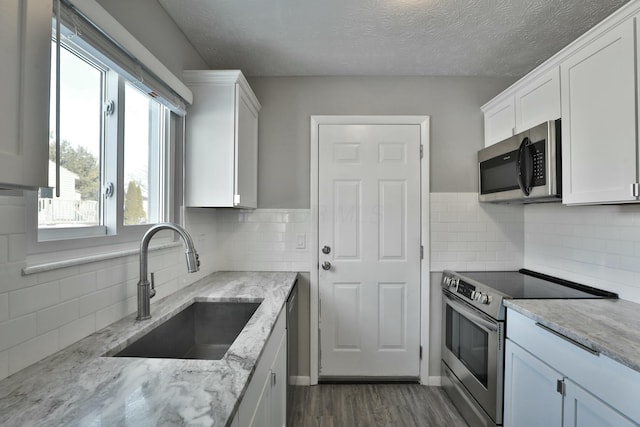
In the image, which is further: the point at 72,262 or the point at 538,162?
the point at 538,162

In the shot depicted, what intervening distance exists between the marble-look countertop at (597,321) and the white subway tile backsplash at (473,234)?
2.76 ft

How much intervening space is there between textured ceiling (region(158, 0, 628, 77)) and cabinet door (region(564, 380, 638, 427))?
1884 millimetres

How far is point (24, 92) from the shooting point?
0.54m

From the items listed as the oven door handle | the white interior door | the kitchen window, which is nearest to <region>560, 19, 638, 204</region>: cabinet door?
the oven door handle

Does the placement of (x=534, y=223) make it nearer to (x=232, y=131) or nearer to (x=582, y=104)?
(x=582, y=104)

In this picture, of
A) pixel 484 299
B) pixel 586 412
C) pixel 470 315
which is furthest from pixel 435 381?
pixel 586 412

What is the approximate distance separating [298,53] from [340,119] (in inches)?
23.1

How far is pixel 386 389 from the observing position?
240 centimetres

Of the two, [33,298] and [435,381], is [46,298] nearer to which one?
[33,298]

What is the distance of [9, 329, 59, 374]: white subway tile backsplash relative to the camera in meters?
0.88

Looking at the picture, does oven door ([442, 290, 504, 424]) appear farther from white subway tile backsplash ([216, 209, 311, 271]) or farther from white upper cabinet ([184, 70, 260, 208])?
white upper cabinet ([184, 70, 260, 208])

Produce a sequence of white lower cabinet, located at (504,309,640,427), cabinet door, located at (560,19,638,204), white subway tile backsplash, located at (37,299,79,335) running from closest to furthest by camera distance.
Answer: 1. white subway tile backsplash, located at (37,299,79,335)
2. white lower cabinet, located at (504,309,640,427)
3. cabinet door, located at (560,19,638,204)

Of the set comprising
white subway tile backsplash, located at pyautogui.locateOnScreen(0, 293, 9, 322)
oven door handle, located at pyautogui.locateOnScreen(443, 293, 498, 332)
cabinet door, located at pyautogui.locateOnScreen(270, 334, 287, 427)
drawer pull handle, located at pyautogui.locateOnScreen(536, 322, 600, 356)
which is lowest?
cabinet door, located at pyautogui.locateOnScreen(270, 334, 287, 427)

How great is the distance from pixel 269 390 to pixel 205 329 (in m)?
0.54
